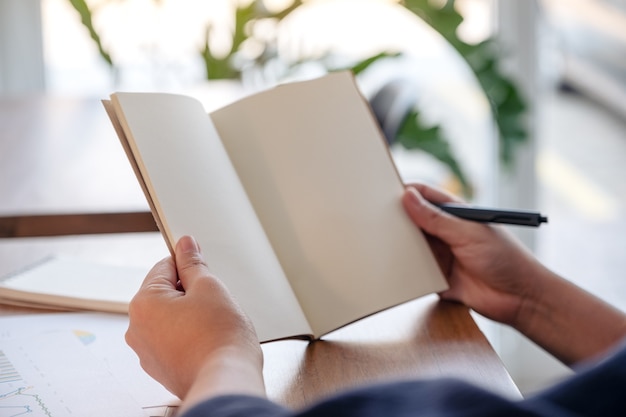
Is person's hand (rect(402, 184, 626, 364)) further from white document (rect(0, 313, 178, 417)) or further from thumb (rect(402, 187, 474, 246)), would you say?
white document (rect(0, 313, 178, 417))

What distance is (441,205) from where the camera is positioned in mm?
932

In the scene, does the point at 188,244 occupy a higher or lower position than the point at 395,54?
higher

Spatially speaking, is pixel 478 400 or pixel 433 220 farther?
pixel 433 220

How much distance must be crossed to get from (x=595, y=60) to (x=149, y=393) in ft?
7.44

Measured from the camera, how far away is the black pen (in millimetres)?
881

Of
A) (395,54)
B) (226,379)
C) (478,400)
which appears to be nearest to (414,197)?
(226,379)

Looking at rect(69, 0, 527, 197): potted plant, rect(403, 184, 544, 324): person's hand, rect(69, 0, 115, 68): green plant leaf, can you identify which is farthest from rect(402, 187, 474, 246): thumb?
rect(69, 0, 115, 68): green plant leaf

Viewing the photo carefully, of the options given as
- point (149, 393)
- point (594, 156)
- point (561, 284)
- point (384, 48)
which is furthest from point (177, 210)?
point (594, 156)

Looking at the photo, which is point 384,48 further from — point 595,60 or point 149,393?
point 149,393

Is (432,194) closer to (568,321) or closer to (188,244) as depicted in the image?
(568,321)

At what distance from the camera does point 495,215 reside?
0.90 m

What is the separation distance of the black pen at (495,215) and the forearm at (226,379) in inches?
15.3

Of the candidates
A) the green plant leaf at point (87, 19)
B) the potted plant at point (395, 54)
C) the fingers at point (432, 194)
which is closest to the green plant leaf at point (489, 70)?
the potted plant at point (395, 54)

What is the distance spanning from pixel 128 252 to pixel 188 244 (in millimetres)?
545
